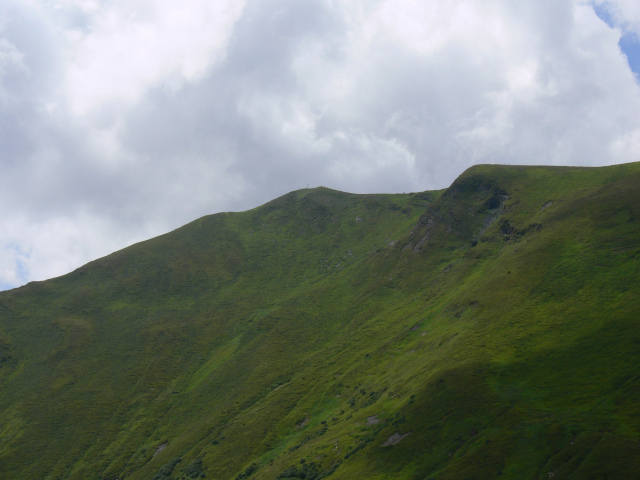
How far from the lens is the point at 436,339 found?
90250 mm

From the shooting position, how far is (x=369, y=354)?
10538 centimetres

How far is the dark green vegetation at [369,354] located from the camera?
188ft

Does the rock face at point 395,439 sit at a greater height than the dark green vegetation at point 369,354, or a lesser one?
lesser

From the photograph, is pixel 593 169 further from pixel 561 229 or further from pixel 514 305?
pixel 514 305

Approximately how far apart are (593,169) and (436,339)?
77491mm

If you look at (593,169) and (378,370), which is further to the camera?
(593,169)

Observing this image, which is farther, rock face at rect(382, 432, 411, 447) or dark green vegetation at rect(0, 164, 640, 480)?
rock face at rect(382, 432, 411, 447)

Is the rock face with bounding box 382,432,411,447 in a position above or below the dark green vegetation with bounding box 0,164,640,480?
below

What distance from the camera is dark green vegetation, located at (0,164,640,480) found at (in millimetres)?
57406

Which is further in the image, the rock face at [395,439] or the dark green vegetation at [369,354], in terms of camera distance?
the rock face at [395,439]

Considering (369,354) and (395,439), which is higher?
(369,354)

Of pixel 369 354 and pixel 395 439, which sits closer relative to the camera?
pixel 395 439

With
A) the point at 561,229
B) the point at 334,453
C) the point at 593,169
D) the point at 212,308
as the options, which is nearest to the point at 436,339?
the point at 334,453

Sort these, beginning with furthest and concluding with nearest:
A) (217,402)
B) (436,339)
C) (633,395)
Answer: (217,402), (436,339), (633,395)
